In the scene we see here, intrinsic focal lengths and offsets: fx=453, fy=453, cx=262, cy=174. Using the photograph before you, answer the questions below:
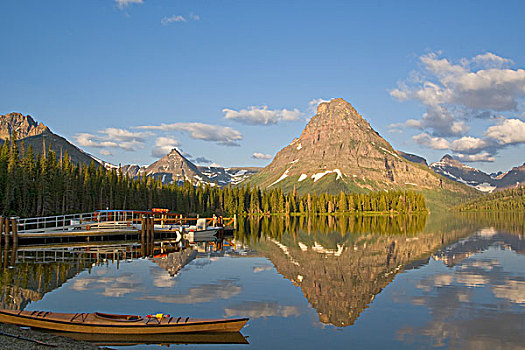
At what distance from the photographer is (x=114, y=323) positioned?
21547 millimetres

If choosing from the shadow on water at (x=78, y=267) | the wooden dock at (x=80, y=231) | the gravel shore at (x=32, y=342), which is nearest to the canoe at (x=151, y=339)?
the shadow on water at (x=78, y=267)

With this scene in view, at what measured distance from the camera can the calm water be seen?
23312 mm

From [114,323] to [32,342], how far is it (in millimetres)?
3505

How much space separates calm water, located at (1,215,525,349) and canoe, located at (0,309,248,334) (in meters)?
0.95

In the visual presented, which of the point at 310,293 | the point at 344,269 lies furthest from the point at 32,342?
the point at 344,269

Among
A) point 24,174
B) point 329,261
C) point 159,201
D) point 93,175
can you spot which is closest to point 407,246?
point 329,261

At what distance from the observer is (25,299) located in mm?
29469

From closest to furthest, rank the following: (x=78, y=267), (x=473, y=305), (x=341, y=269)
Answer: (x=473, y=305)
(x=341, y=269)
(x=78, y=267)

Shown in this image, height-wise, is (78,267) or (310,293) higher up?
(78,267)

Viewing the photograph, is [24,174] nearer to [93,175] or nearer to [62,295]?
[93,175]

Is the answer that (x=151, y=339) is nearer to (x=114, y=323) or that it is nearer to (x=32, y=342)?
(x=114, y=323)

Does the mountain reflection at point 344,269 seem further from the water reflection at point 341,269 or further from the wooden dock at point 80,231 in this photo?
the wooden dock at point 80,231

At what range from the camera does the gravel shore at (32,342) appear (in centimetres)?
1897

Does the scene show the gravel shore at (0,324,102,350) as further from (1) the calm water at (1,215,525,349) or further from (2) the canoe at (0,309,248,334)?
(1) the calm water at (1,215,525,349)
